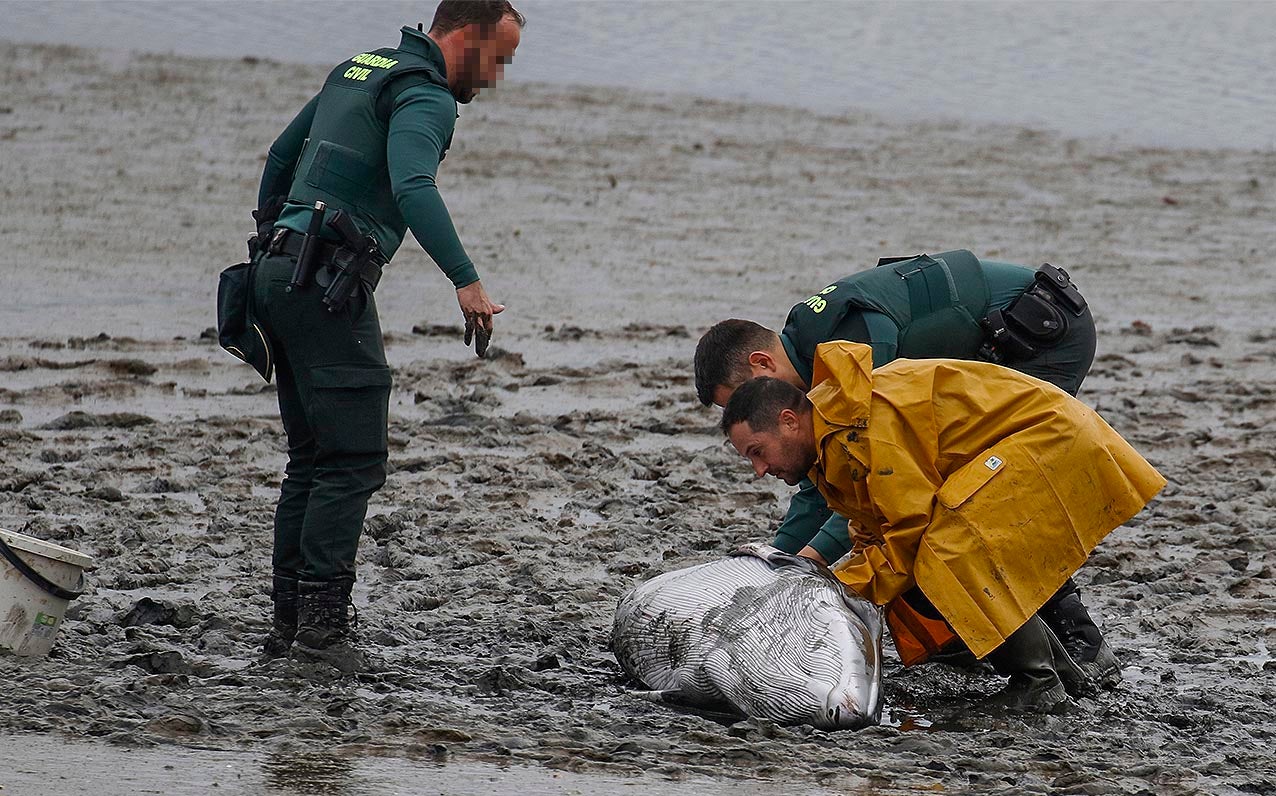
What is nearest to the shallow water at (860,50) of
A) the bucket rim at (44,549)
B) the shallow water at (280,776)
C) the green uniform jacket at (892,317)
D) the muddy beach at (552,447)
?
the muddy beach at (552,447)

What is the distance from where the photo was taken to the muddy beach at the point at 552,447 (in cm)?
429

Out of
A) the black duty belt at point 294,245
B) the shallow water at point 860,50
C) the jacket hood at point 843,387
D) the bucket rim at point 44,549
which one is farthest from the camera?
the shallow water at point 860,50

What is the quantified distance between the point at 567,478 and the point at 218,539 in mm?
1519

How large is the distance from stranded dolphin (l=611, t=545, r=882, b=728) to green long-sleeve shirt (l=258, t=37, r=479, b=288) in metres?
1.09

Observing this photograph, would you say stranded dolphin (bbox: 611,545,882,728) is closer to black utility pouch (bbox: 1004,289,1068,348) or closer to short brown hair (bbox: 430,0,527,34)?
black utility pouch (bbox: 1004,289,1068,348)

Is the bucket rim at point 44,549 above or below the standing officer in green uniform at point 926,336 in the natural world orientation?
below

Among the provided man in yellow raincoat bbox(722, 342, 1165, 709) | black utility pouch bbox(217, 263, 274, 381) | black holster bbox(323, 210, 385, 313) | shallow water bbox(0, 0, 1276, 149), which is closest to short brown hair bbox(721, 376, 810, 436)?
man in yellow raincoat bbox(722, 342, 1165, 709)

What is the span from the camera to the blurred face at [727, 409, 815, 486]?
4.47 m

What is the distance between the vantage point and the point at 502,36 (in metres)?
4.67

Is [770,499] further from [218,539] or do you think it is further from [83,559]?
[83,559]

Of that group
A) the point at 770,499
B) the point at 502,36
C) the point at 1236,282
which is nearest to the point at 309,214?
the point at 502,36

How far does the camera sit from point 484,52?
4.68 m

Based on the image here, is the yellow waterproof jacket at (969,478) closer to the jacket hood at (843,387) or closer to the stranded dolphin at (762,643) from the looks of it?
the jacket hood at (843,387)

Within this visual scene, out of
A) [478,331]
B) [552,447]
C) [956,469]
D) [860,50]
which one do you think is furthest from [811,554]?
[860,50]
